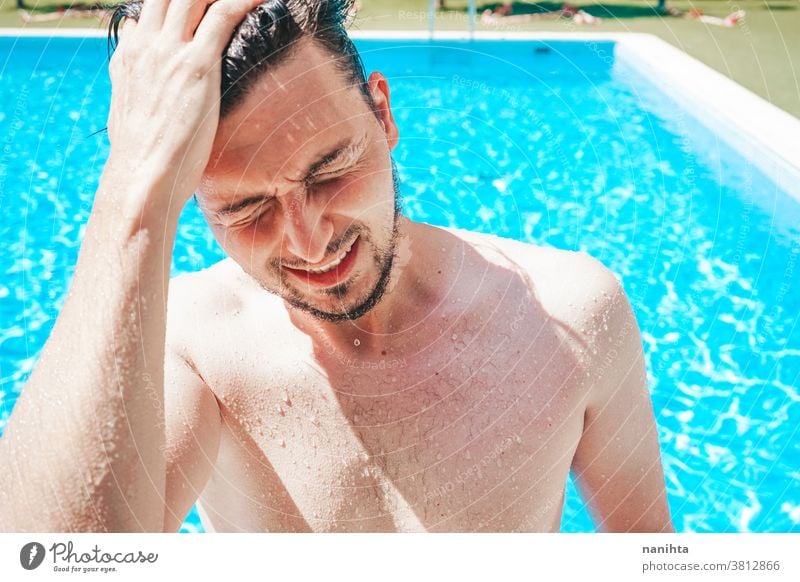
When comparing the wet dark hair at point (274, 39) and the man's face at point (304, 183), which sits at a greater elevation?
the wet dark hair at point (274, 39)

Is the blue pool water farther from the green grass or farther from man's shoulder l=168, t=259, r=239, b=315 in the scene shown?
man's shoulder l=168, t=259, r=239, b=315

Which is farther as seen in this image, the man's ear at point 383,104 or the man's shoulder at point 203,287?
the man's shoulder at point 203,287

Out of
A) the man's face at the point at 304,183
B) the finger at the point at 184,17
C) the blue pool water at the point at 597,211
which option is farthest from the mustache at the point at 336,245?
the blue pool water at the point at 597,211

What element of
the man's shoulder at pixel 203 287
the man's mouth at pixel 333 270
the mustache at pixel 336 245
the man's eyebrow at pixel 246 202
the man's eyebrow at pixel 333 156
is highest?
the man's eyebrow at pixel 333 156

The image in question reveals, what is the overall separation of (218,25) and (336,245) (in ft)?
0.74

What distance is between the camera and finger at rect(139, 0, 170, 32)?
0.55 metres

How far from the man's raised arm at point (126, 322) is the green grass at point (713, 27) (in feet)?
8.06

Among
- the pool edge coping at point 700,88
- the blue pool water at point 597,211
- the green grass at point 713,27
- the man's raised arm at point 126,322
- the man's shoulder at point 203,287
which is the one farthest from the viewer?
the green grass at point 713,27

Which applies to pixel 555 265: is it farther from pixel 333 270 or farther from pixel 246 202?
pixel 246 202

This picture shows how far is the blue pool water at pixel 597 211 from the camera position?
76.2 inches

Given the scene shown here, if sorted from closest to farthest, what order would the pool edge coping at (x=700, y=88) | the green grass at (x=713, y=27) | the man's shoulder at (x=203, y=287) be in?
the man's shoulder at (x=203, y=287), the pool edge coping at (x=700, y=88), the green grass at (x=713, y=27)

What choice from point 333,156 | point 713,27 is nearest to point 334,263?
point 333,156

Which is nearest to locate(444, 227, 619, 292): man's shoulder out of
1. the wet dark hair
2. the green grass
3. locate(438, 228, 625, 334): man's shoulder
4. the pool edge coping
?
locate(438, 228, 625, 334): man's shoulder

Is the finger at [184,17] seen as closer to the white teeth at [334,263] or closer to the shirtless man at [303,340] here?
the shirtless man at [303,340]
